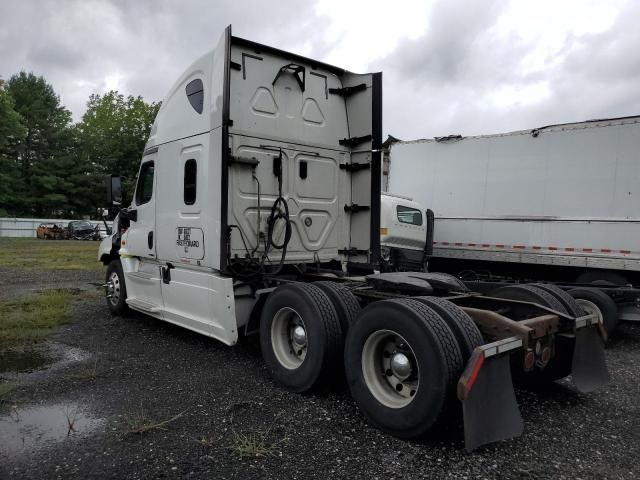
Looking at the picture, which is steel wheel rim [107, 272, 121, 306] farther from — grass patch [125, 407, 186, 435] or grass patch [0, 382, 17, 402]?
grass patch [125, 407, 186, 435]

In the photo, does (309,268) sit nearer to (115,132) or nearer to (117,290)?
(117,290)

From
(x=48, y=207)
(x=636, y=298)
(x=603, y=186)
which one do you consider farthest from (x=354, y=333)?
(x=48, y=207)

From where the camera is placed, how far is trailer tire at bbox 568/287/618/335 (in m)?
6.46

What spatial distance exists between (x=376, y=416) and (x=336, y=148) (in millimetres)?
3555

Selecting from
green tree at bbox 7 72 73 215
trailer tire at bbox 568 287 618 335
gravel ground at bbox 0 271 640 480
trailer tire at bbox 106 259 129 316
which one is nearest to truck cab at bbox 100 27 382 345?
trailer tire at bbox 106 259 129 316

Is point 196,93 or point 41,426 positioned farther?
point 196,93

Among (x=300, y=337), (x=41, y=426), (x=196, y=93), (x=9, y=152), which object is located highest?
(x=9, y=152)

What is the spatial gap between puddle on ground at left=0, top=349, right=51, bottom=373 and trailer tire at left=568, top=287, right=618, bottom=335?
6.59 m

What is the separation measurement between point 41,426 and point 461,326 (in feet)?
10.3

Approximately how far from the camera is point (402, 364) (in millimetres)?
3510

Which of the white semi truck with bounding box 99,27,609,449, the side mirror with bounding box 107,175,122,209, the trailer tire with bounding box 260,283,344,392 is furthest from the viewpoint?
the side mirror with bounding box 107,175,122,209

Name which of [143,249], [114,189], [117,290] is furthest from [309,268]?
[117,290]

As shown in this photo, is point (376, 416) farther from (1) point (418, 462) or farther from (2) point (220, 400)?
(2) point (220, 400)

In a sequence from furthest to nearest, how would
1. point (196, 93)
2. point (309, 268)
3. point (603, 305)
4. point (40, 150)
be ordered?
point (40, 150), point (603, 305), point (309, 268), point (196, 93)
